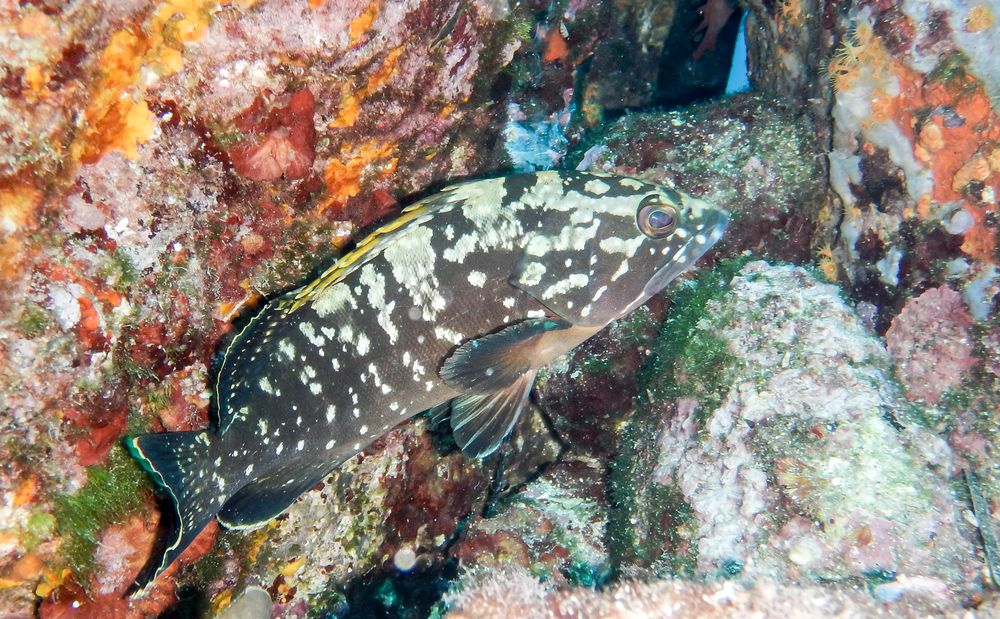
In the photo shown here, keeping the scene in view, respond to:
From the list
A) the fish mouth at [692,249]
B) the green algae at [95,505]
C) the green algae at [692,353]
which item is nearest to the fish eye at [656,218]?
the fish mouth at [692,249]

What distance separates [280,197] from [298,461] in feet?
6.29

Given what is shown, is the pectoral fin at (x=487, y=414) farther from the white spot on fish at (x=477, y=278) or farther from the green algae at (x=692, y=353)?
the green algae at (x=692, y=353)

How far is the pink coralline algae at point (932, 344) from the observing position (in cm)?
479

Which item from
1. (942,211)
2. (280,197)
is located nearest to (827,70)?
(942,211)

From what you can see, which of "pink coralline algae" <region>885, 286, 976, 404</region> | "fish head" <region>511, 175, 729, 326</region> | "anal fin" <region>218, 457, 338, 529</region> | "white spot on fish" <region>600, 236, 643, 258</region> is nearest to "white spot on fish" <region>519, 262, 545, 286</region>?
"fish head" <region>511, 175, 729, 326</region>

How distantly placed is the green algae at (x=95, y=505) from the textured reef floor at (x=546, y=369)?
0.02 meters

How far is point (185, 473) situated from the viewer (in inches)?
140

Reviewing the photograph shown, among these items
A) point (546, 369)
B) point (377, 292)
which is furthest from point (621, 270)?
point (546, 369)

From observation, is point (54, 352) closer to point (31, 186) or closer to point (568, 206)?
point (31, 186)

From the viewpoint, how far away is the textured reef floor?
9.61 ft

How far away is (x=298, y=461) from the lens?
388cm

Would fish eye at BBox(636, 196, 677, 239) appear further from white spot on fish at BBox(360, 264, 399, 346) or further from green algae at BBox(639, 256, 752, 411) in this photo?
white spot on fish at BBox(360, 264, 399, 346)

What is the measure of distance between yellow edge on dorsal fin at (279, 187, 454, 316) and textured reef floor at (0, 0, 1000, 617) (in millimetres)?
625

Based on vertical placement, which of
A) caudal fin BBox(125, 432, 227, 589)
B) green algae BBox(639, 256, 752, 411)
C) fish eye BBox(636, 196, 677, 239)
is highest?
fish eye BBox(636, 196, 677, 239)
